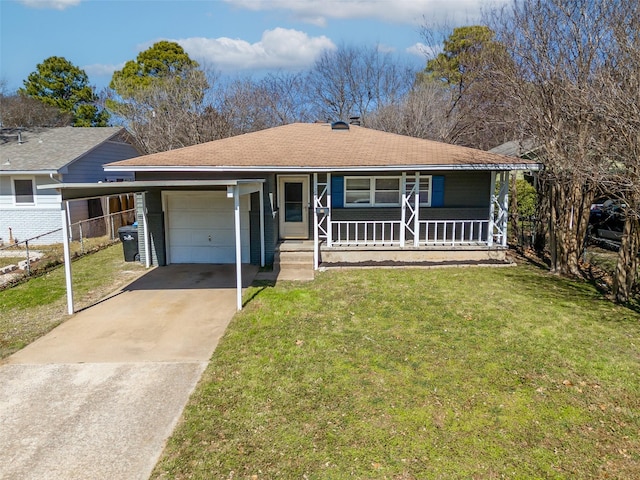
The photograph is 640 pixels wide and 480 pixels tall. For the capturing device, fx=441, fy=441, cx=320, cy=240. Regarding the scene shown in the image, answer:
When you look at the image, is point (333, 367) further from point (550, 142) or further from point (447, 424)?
point (550, 142)

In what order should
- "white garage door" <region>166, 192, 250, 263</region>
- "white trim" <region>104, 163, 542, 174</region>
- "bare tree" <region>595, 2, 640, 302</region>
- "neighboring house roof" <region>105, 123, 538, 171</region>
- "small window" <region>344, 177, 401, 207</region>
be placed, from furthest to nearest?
"small window" <region>344, 177, 401, 207</region>, "white garage door" <region>166, 192, 250, 263</region>, "neighboring house roof" <region>105, 123, 538, 171</region>, "white trim" <region>104, 163, 542, 174</region>, "bare tree" <region>595, 2, 640, 302</region>

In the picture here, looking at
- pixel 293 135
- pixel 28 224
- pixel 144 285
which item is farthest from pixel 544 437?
pixel 28 224

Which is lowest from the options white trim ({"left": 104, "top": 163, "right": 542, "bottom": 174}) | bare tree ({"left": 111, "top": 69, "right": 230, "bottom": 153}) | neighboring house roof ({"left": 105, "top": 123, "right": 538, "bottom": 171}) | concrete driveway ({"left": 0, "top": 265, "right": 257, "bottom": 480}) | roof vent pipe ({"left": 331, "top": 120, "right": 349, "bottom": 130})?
concrete driveway ({"left": 0, "top": 265, "right": 257, "bottom": 480})

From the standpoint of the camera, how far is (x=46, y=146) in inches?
719

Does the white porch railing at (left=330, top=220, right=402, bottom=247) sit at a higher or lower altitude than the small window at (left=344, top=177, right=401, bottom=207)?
lower

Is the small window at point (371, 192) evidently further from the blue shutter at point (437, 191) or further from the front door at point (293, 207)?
the front door at point (293, 207)

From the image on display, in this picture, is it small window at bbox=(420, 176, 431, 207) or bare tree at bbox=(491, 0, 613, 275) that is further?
small window at bbox=(420, 176, 431, 207)

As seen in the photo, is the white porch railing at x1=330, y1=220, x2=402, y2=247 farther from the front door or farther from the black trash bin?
the black trash bin

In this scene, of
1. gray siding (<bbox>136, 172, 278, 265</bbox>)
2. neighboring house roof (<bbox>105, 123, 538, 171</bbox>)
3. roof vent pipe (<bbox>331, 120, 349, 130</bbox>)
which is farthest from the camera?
roof vent pipe (<bbox>331, 120, 349, 130</bbox>)

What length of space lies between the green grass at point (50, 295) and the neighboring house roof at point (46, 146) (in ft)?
18.0

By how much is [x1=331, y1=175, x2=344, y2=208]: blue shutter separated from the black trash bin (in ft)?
18.6

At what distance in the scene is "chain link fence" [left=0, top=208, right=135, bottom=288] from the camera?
11.6m

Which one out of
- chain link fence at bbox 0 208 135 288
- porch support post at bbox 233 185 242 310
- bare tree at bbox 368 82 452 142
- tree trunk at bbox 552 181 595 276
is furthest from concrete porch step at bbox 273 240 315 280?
bare tree at bbox 368 82 452 142

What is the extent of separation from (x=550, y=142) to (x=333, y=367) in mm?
7562
